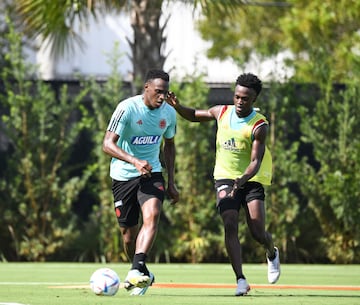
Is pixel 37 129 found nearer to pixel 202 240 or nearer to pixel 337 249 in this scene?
pixel 202 240

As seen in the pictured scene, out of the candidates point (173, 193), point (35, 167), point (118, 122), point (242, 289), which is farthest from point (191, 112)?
point (35, 167)

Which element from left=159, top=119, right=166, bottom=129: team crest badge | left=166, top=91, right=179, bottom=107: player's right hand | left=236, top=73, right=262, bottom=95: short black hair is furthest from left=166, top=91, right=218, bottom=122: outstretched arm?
left=236, top=73, right=262, bottom=95: short black hair

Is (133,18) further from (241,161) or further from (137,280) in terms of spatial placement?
(137,280)

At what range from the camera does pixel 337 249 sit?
19.0 meters

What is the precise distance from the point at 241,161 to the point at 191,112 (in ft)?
2.68

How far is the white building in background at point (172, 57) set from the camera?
1931 cm

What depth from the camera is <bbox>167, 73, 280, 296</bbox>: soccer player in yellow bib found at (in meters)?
10.9

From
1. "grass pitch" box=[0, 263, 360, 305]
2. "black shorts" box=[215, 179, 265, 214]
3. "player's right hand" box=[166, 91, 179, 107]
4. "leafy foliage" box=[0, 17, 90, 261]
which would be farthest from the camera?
"leafy foliage" box=[0, 17, 90, 261]

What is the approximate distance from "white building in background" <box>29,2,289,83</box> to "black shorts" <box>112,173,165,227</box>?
793cm

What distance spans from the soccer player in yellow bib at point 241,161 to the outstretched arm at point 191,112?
10mm

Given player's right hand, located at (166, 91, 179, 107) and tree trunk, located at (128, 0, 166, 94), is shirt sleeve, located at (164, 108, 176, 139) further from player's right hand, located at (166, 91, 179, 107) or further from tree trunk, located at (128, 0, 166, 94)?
tree trunk, located at (128, 0, 166, 94)

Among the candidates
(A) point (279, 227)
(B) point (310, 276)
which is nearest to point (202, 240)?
(A) point (279, 227)

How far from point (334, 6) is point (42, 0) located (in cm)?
1391

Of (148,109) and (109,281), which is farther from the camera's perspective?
(148,109)
